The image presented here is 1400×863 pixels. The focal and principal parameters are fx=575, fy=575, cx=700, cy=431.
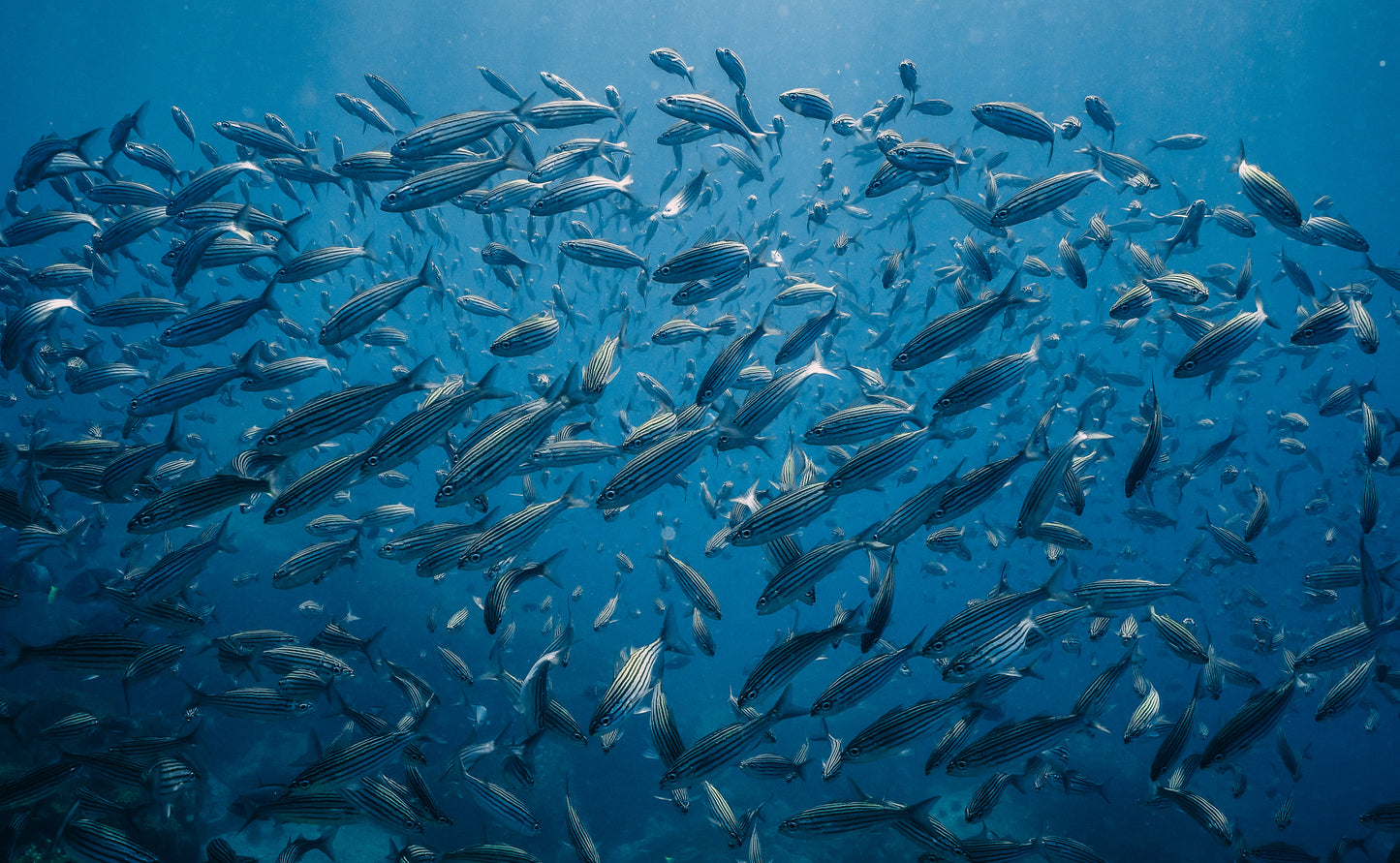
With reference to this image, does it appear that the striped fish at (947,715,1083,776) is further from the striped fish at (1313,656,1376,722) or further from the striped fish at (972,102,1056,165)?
the striped fish at (972,102,1056,165)

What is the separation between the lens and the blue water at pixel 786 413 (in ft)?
37.3

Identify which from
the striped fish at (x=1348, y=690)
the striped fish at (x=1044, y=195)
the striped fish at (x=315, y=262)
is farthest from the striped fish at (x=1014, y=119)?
the striped fish at (x=315, y=262)

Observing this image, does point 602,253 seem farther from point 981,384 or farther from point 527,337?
point 981,384

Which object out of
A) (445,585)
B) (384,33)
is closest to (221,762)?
(445,585)

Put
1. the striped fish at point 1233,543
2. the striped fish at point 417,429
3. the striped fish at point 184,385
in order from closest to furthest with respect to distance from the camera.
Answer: the striped fish at point 417,429
the striped fish at point 184,385
the striped fish at point 1233,543

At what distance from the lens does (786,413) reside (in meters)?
22.4

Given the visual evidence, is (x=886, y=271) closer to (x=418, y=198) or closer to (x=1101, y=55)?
(x=418, y=198)

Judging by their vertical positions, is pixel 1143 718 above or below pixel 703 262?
below

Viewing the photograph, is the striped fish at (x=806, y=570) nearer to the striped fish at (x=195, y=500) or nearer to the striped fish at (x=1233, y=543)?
the striped fish at (x=195, y=500)

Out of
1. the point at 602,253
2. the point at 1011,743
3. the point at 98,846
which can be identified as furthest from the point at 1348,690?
the point at 98,846

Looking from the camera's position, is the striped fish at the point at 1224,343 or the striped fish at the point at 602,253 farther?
the striped fish at the point at 602,253

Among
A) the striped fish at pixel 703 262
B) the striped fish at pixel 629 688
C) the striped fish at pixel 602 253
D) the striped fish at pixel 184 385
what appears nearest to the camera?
the striped fish at pixel 629 688

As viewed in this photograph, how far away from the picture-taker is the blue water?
11.4 m

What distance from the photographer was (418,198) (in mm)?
4957
